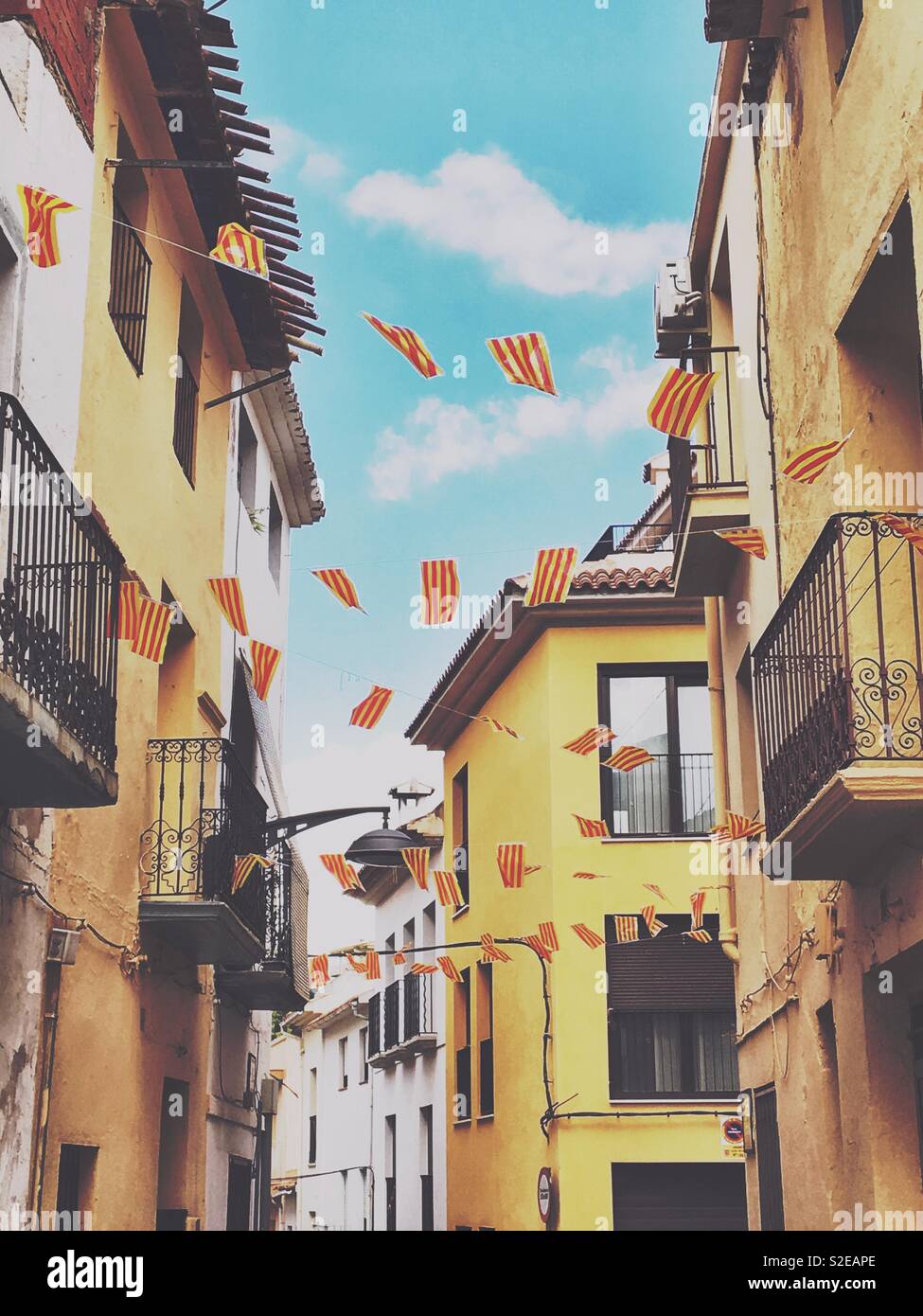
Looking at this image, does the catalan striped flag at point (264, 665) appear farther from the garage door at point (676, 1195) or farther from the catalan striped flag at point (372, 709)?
the garage door at point (676, 1195)

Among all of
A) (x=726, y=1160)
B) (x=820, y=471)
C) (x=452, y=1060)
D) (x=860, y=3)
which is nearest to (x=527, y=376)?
(x=820, y=471)

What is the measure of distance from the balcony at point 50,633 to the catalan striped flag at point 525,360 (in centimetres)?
227

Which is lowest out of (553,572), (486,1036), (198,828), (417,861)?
(486,1036)

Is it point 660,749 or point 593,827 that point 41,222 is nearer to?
point 593,827

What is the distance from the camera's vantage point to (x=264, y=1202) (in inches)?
766

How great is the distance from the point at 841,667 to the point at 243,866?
662 cm

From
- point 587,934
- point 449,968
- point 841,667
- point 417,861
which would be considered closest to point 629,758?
point 587,934

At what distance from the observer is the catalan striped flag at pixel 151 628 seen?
10336 mm

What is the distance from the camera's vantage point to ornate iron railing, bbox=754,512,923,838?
23.1ft

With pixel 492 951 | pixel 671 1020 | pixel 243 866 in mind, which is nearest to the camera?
pixel 243 866

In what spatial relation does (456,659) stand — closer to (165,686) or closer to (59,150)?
(165,686)

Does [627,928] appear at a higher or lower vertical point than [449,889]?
lower

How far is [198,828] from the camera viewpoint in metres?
12.0

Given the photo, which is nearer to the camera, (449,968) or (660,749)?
(660,749)
